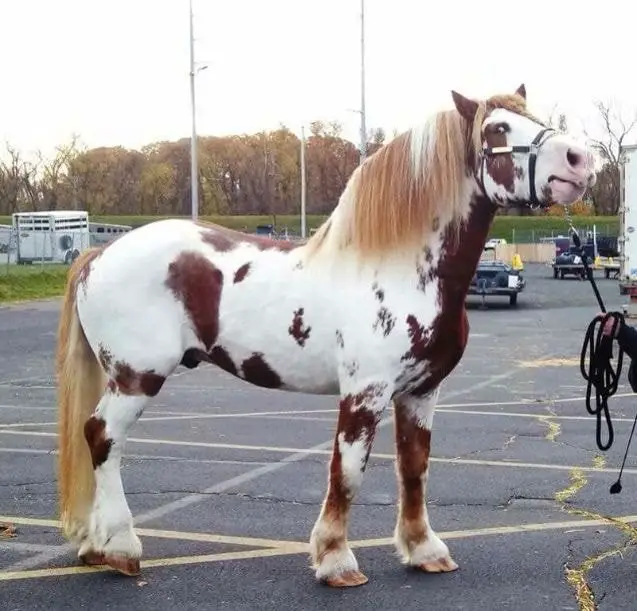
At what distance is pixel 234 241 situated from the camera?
4.98 meters

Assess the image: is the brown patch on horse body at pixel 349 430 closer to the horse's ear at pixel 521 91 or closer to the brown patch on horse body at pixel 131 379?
the brown patch on horse body at pixel 131 379

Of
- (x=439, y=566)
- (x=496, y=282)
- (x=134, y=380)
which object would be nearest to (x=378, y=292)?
(x=134, y=380)

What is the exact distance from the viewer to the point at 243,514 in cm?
588

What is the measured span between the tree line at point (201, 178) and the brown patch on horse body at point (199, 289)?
68729 millimetres

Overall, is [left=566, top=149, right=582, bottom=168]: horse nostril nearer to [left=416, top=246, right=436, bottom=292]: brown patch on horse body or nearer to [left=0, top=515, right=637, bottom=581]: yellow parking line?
[left=416, top=246, right=436, bottom=292]: brown patch on horse body

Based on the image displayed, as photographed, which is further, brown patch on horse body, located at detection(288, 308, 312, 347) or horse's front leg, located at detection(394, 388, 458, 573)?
horse's front leg, located at detection(394, 388, 458, 573)

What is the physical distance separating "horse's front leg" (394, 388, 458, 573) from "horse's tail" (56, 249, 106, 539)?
5.42ft

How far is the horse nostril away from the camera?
4.33 metres

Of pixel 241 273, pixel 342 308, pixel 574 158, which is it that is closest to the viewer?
pixel 574 158

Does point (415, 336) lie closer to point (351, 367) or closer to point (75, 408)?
point (351, 367)

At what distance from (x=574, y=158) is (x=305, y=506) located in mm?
2914

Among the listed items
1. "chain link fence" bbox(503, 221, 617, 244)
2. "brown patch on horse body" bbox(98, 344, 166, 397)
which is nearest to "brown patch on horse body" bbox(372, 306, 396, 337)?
"brown patch on horse body" bbox(98, 344, 166, 397)

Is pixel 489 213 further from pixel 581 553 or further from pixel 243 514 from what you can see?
pixel 243 514

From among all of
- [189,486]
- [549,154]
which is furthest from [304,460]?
[549,154]
